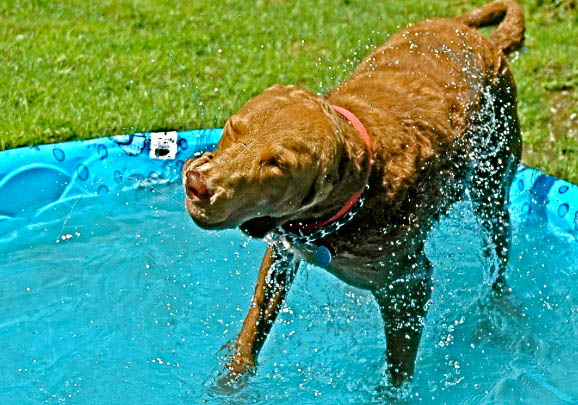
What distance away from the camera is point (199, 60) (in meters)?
6.82

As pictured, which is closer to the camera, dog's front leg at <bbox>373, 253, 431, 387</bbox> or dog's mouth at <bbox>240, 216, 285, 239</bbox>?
dog's mouth at <bbox>240, 216, 285, 239</bbox>

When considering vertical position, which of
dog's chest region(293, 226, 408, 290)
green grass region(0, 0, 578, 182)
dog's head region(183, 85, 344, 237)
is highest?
dog's head region(183, 85, 344, 237)

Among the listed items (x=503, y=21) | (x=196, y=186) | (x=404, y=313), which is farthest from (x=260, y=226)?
(x=503, y=21)

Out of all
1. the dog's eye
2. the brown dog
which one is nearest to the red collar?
the brown dog

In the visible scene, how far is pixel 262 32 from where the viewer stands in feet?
24.1

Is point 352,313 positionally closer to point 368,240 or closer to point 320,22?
point 368,240

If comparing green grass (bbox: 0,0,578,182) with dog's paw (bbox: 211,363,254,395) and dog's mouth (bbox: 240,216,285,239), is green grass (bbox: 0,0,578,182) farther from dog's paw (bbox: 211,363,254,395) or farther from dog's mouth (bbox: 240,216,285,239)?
dog's mouth (bbox: 240,216,285,239)

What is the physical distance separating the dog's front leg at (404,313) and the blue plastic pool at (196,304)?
A: 0.31 metres

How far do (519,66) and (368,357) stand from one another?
11.9 feet

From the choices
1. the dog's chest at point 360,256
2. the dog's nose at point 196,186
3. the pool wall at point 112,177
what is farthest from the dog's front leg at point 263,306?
the pool wall at point 112,177

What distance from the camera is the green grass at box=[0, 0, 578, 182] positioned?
592 cm

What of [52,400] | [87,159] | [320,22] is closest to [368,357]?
[52,400]

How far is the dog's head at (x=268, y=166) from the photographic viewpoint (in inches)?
92.8

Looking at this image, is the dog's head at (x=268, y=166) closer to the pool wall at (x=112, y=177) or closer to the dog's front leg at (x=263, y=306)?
the dog's front leg at (x=263, y=306)
